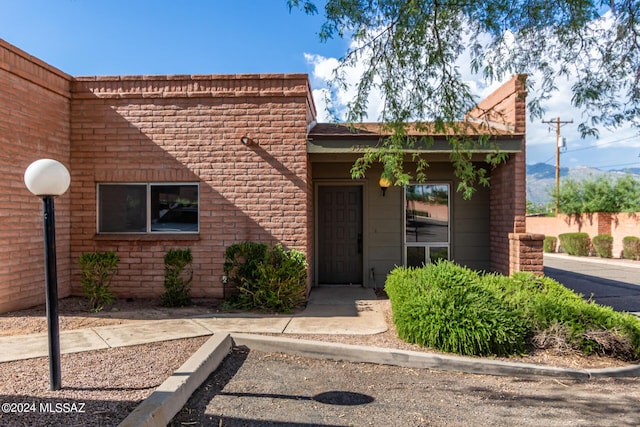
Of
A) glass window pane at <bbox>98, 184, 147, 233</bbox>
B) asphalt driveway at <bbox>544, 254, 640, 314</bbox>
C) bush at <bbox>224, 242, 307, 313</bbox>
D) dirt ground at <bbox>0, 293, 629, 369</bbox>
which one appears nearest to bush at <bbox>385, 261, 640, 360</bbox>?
dirt ground at <bbox>0, 293, 629, 369</bbox>

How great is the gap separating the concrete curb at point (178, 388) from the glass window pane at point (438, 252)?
5.72 m

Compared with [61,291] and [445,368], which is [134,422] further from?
[61,291]

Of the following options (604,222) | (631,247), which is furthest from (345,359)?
(604,222)

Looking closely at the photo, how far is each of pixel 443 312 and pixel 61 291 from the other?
20.8 feet

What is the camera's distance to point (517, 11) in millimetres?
5555

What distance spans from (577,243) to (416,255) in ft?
52.7

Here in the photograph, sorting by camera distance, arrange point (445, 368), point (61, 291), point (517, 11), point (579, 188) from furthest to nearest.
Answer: point (579, 188) < point (61, 291) < point (517, 11) < point (445, 368)

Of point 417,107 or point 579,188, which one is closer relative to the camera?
point 417,107

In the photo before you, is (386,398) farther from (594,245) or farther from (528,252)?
(594,245)

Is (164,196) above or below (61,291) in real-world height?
above

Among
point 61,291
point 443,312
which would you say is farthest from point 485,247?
point 61,291

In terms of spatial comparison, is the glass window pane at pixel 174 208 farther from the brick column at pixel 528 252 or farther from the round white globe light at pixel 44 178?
the brick column at pixel 528 252

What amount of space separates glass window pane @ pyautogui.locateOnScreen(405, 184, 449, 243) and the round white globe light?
7.19 meters

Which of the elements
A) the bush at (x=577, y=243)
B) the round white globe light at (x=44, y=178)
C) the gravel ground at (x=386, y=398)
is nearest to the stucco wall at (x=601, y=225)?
the bush at (x=577, y=243)
